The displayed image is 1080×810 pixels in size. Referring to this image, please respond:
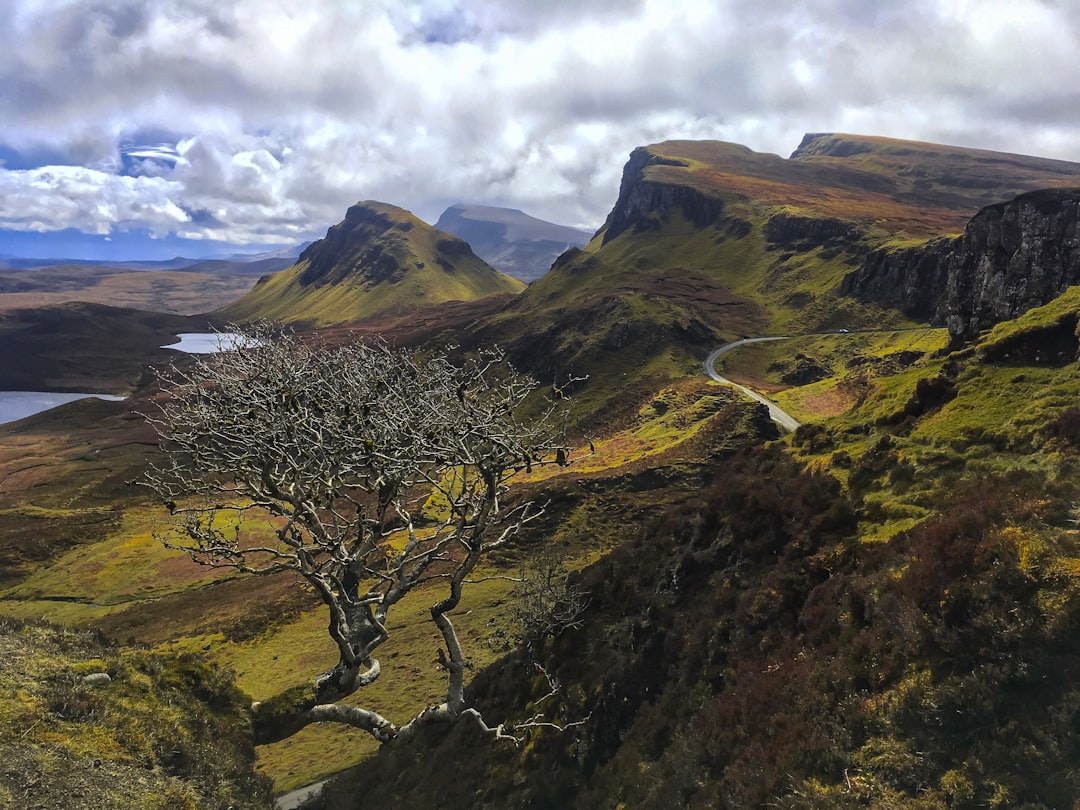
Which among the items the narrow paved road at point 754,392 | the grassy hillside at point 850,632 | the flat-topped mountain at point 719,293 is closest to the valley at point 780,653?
the grassy hillside at point 850,632

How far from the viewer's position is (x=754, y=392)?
79.4 m

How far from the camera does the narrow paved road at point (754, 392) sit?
62.0m

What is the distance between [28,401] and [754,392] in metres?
233

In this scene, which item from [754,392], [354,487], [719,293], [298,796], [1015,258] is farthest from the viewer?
[719,293]

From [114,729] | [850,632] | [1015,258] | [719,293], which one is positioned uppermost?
[1015,258]

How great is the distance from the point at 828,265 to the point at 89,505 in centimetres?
16220

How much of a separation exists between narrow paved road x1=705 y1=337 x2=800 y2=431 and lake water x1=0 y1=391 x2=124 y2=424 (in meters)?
173

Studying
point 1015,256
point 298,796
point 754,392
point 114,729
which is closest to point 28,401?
point 754,392

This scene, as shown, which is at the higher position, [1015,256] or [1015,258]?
[1015,256]

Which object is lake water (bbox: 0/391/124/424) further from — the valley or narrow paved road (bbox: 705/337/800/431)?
the valley

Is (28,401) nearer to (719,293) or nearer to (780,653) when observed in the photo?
(719,293)

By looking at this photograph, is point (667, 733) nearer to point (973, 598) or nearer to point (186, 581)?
point (973, 598)

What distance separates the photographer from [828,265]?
5502 inches

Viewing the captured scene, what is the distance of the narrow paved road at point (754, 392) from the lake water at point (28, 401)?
172756mm
